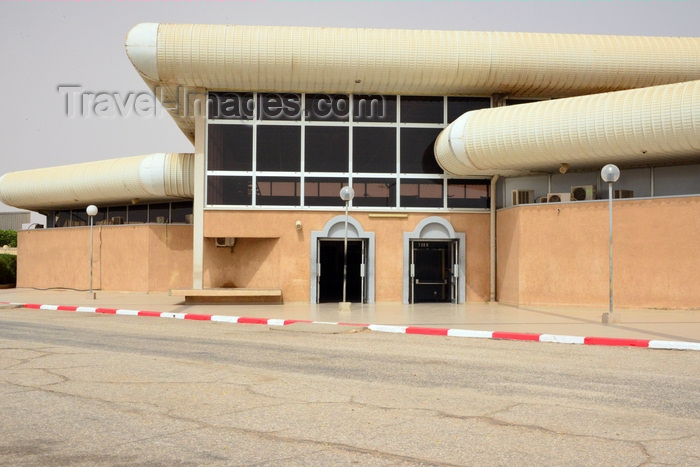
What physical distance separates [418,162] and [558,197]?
456 cm

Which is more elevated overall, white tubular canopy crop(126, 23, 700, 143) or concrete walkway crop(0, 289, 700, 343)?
white tubular canopy crop(126, 23, 700, 143)

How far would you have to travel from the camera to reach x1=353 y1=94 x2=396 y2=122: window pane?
2447cm

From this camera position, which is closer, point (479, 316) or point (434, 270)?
point (479, 316)

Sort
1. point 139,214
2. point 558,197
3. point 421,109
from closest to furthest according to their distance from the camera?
point 558,197 → point 421,109 → point 139,214

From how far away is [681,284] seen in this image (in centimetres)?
2025

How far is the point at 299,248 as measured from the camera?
958 inches

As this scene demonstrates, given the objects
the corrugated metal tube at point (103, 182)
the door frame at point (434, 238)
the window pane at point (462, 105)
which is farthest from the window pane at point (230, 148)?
the window pane at point (462, 105)

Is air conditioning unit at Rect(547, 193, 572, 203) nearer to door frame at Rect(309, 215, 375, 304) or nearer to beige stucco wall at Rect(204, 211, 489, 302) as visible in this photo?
beige stucco wall at Rect(204, 211, 489, 302)

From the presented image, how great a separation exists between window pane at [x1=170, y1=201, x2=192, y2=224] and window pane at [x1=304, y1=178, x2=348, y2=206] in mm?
9159

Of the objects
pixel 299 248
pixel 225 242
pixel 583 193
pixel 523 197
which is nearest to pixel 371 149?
pixel 299 248

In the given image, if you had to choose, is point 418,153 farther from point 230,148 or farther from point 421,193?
point 230,148

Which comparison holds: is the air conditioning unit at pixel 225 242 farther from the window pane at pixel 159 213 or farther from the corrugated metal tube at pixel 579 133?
the window pane at pixel 159 213

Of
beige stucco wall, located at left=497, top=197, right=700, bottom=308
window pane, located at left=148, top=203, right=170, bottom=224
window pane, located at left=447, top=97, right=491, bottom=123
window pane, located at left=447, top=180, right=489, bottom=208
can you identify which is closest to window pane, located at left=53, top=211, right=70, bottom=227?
window pane, located at left=148, top=203, right=170, bottom=224

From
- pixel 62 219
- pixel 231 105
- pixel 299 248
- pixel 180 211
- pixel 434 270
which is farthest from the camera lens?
pixel 62 219
